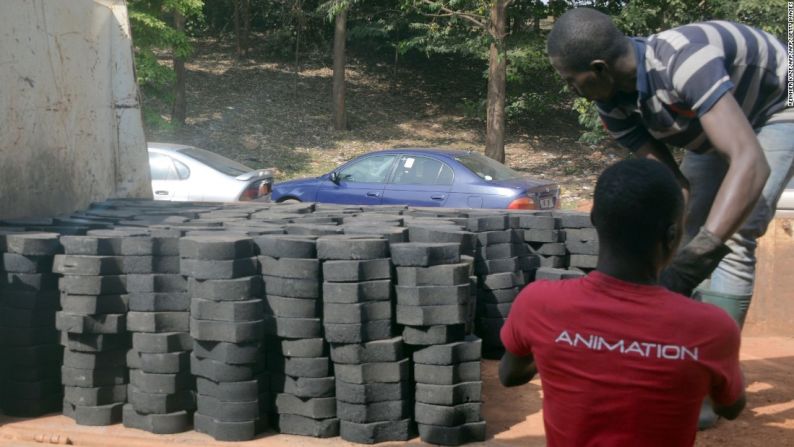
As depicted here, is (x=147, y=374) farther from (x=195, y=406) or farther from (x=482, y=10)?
(x=482, y=10)

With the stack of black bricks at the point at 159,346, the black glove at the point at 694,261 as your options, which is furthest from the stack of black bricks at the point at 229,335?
the black glove at the point at 694,261

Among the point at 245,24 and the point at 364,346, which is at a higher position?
the point at 245,24

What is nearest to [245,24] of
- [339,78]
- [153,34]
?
[339,78]

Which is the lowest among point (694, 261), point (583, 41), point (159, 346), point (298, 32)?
point (159, 346)

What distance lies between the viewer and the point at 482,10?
2241cm

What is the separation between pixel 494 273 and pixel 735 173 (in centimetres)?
328

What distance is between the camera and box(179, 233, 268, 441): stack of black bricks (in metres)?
4.73

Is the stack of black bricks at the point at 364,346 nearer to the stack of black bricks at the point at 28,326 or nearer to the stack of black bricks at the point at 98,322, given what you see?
the stack of black bricks at the point at 98,322

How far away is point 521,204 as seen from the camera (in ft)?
40.4

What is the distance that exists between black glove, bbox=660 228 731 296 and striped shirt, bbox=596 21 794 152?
1.67 ft

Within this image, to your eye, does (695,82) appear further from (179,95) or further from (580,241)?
(179,95)

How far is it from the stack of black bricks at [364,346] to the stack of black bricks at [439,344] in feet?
0.32

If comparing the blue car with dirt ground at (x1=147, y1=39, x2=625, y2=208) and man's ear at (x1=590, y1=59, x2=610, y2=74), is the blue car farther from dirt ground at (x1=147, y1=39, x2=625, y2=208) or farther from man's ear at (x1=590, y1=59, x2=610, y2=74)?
man's ear at (x1=590, y1=59, x2=610, y2=74)

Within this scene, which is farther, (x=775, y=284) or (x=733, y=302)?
(x=775, y=284)
